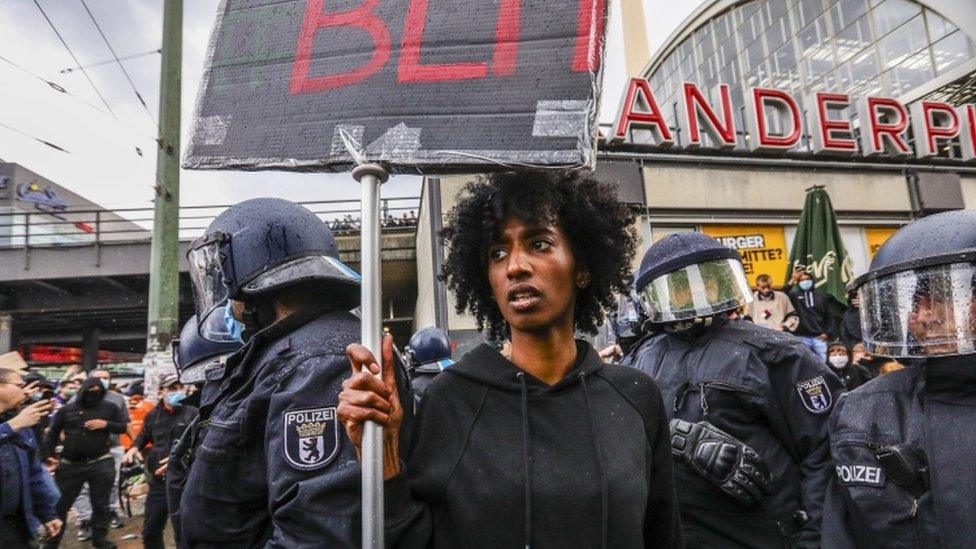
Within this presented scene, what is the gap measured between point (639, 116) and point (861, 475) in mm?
11039

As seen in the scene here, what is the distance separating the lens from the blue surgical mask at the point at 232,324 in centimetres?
227

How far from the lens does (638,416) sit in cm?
188

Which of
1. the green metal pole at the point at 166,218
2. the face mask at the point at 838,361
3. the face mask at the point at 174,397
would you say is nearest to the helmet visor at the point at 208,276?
the face mask at the point at 174,397

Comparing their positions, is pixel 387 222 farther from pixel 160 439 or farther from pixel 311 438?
pixel 311 438

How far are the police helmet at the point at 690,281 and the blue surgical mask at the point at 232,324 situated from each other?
1.78 metres

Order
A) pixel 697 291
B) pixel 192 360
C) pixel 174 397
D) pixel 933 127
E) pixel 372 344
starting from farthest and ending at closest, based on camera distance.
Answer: pixel 933 127 < pixel 174 397 < pixel 192 360 < pixel 697 291 < pixel 372 344

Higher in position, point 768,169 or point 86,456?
point 768,169

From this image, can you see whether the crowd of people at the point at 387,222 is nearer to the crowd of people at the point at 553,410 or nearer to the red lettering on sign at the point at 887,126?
the red lettering on sign at the point at 887,126

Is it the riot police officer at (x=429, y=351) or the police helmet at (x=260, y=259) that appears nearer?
the police helmet at (x=260, y=259)

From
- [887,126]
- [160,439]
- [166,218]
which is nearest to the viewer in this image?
[160,439]

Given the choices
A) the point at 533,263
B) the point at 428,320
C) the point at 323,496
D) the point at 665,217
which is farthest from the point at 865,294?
the point at 428,320

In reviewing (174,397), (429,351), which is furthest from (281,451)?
(174,397)

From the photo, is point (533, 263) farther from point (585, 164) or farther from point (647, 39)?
point (647, 39)

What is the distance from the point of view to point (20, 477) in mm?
4629
